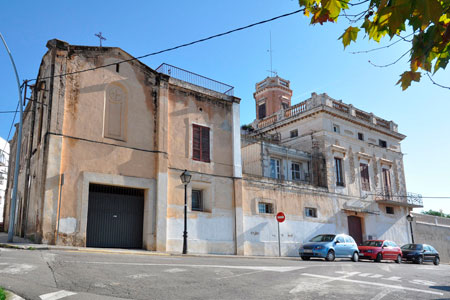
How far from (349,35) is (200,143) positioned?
17935mm

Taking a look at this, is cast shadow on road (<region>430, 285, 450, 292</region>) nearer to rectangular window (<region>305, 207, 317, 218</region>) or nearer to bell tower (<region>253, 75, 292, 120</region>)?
rectangular window (<region>305, 207, 317, 218</region>)

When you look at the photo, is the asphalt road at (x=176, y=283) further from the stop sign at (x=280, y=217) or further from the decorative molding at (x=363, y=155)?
the decorative molding at (x=363, y=155)

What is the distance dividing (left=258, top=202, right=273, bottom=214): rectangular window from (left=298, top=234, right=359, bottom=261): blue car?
402 cm

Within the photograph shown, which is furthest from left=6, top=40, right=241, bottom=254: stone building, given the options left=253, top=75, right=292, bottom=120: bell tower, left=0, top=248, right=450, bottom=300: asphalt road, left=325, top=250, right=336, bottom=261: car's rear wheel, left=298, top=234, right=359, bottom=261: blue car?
left=253, top=75, right=292, bottom=120: bell tower

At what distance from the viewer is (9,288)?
6.98 metres

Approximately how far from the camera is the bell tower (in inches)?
1702

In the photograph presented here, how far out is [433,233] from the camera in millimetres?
37062

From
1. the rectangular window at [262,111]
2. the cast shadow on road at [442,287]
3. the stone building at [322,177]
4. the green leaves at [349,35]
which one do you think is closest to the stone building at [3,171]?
the rectangular window at [262,111]

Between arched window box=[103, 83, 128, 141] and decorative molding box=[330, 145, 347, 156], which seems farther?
decorative molding box=[330, 145, 347, 156]

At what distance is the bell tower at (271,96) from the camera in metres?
43.2

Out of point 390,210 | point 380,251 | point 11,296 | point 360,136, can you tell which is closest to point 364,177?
point 360,136

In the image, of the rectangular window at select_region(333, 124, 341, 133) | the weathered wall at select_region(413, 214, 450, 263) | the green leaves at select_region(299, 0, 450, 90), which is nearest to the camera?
the green leaves at select_region(299, 0, 450, 90)

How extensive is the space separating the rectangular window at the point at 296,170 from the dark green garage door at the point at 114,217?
13211mm

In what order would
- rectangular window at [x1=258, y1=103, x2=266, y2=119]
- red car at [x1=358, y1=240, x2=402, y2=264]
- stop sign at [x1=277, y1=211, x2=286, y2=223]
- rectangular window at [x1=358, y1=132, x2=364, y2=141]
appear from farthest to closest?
rectangular window at [x1=258, y1=103, x2=266, y2=119] < rectangular window at [x1=358, y1=132, x2=364, y2=141] < red car at [x1=358, y1=240, x2=402, y2=264] < stop sign at [x1=277, y1=211, x2=286, y2=223]
